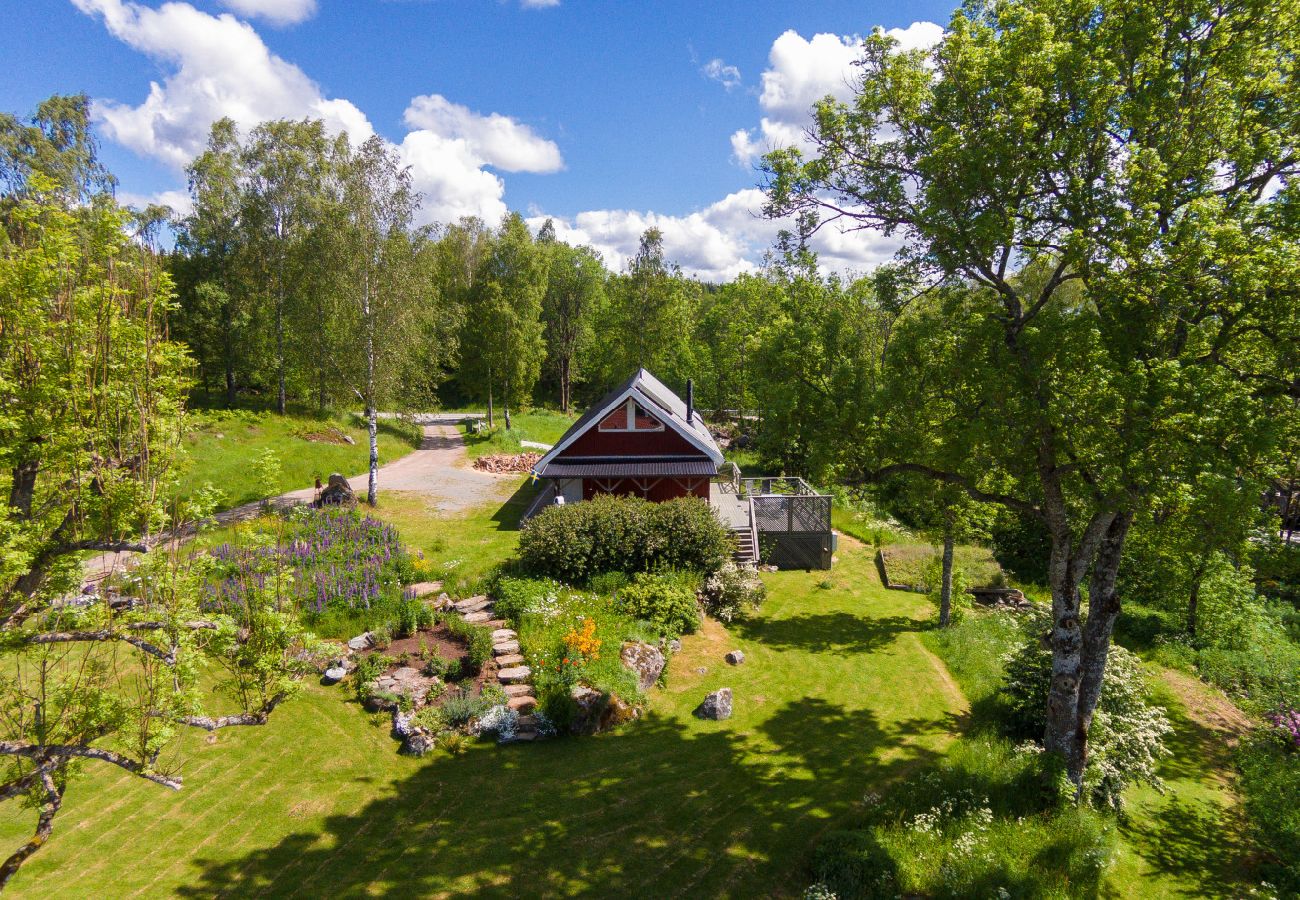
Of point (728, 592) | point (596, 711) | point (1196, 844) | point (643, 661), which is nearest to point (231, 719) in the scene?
point (596, 711)

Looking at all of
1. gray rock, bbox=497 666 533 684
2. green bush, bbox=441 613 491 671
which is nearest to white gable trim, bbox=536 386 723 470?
green bush, bbox=441 613 491 671

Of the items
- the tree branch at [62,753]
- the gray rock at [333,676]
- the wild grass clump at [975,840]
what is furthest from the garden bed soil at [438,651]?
the wild grass clump at [975,840]

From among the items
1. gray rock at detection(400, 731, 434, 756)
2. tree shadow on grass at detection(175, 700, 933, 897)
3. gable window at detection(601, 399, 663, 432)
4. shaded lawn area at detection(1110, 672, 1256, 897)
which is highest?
gable window at detection(601, 399, 663, 432)

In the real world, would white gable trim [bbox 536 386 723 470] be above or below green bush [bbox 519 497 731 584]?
above

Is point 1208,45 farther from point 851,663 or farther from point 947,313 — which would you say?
point 851,663

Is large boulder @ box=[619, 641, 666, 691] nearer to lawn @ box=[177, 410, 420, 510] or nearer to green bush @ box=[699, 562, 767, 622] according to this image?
green bush @ box=[699, 562, 767, 622]

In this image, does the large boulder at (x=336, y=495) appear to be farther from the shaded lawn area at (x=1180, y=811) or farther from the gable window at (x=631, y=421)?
the shaded lawn area at (x=1180, y=811)

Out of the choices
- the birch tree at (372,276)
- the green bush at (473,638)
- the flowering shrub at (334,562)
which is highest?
the birch tree at (372,276)
